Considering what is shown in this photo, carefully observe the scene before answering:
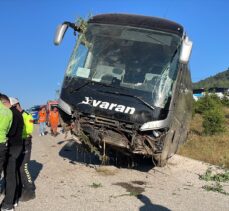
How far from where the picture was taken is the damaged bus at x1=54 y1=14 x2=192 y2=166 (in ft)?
30.6

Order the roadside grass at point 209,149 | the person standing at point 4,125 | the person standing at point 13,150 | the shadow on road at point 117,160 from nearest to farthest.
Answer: the person standing at point 4,125 < the person standing at point 13,150 < the shadow on road at point 117,160 < the roadside grass at point 209,149

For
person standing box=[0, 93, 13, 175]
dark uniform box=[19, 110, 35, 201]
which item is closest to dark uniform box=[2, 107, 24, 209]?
person standing box=[0, 93, 13, 175]

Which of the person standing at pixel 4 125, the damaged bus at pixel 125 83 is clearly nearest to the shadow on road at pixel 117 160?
the damaged bus at pixel 125 83

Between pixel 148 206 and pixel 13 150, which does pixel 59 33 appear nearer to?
pixel 13 150

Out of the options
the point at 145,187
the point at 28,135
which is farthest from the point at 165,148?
the point at 28,135

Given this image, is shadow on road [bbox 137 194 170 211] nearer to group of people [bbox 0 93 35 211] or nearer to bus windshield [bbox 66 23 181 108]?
group of people [bbox 0 93 35 211]

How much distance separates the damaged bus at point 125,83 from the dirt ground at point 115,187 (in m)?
0.75

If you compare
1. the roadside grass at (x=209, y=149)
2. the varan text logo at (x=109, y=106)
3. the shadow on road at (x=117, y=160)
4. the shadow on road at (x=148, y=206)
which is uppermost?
the varan text logo at (x=109, y=106)

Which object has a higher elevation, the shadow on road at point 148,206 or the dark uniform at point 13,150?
the dark uniform at point 13,150

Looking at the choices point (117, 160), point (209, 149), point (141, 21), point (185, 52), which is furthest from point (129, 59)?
point (209, 149)

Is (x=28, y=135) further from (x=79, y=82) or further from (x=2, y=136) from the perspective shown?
(x=79, y=82)

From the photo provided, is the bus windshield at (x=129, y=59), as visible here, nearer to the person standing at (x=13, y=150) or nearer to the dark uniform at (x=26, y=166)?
the dark uniform at (x=26, y=166)

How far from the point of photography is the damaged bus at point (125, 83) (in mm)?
9312

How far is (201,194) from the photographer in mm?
8953
